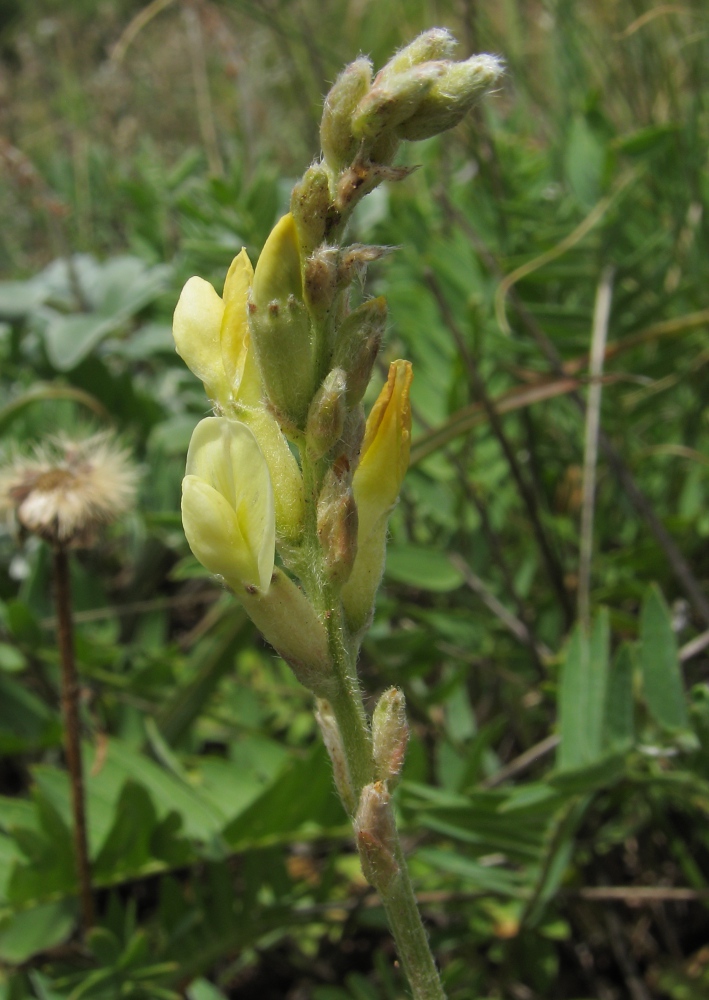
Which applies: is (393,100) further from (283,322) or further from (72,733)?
(72,733)

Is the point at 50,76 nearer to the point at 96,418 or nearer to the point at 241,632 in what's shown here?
the point at 96,418

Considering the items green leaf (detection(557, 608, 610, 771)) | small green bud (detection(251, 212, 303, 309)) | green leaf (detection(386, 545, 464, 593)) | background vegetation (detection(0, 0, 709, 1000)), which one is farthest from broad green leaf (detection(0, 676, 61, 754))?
small green bud (detection(251, 212, 303, 309))

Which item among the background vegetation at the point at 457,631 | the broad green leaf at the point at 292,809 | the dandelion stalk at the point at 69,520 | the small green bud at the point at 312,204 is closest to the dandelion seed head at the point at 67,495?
the dandelion stalk at the point at 69,520

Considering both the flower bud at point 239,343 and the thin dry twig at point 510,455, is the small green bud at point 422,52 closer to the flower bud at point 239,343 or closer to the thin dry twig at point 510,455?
the flower bud at point 239,343

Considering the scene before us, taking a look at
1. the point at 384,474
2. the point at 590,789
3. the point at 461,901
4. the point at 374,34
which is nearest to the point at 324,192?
the point at 384,474

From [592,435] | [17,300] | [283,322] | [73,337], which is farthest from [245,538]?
[17,300]

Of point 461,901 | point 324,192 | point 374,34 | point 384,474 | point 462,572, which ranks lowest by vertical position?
point 461,901

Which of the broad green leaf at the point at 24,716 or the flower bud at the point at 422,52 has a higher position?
the flower bud at the point at 422,52
